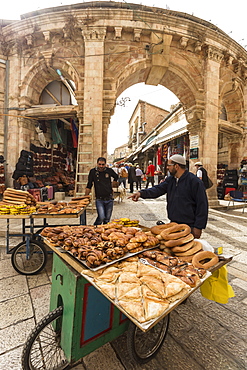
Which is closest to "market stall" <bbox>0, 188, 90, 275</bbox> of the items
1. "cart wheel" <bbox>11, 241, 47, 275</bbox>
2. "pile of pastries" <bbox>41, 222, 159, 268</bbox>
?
"cart wheel" <bbox>11, 241, 47, 275</bbox>

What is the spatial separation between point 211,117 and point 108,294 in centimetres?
994

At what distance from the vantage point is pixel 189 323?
217 cm

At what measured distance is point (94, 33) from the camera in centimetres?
789

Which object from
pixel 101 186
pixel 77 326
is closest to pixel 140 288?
pixel 77 326

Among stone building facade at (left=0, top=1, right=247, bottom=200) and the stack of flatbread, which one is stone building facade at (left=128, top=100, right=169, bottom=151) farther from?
the stack of flatbread

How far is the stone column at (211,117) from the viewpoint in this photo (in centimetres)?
912

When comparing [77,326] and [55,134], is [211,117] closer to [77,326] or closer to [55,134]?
[55,134]

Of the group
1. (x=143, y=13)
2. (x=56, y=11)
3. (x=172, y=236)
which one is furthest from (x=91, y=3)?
(x=172, y=236)

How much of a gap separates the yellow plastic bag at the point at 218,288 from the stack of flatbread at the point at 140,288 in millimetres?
774

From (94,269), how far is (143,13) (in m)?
10.3

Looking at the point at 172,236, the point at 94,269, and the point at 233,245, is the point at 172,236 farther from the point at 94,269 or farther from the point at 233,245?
the point at 233,245

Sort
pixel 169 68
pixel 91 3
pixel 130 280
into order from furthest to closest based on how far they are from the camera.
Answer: pixel 169 68 → pixel 91 3 → pixel 130 280

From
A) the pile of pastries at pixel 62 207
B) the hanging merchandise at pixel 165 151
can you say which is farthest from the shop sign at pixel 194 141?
the pile of pastries at pixel 62 207

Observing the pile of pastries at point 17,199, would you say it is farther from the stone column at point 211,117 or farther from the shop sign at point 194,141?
the shop sign at point 194,141
